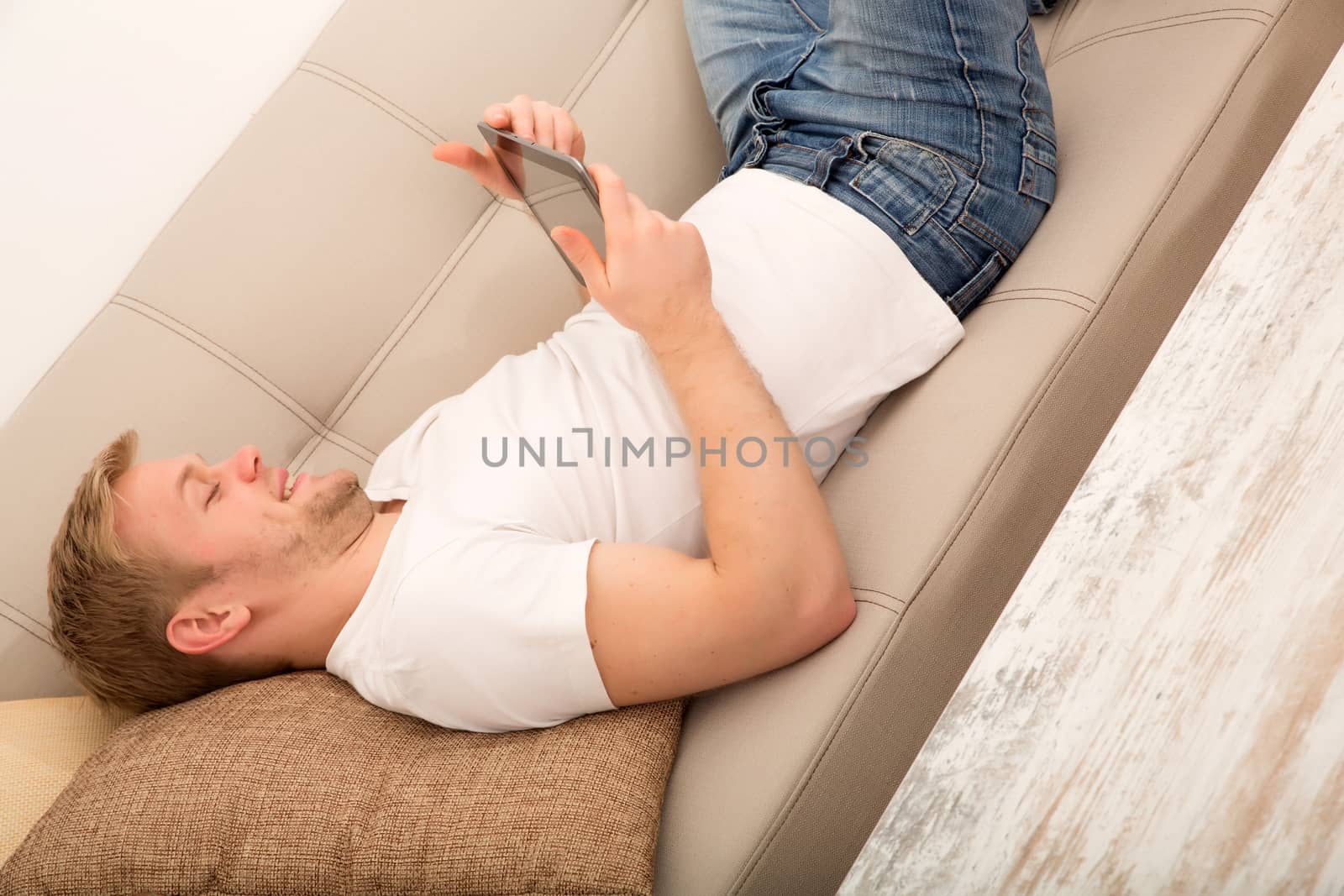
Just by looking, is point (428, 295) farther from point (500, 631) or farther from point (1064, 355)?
point (1064, 355)

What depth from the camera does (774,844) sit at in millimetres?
854

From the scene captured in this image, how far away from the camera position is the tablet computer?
100cm

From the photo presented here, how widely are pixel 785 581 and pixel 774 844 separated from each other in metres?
0.24

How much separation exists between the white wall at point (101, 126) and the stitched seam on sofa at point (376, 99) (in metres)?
0.35

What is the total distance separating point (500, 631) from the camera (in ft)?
3.06

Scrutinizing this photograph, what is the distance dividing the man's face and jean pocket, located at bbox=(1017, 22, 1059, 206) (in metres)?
0.93

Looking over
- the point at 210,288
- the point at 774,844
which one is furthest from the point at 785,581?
the point at 210,288

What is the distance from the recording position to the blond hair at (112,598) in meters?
1.07

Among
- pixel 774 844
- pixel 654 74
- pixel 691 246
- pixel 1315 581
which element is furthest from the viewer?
pixel 654 74

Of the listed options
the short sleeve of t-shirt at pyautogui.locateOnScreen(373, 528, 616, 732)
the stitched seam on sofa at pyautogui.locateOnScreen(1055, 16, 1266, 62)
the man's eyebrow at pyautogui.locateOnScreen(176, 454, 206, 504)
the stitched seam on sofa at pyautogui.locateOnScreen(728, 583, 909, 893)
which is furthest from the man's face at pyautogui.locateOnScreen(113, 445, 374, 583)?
the stitched seam on sofa at pyautogui.locateOnScreen(1055, 16, 1266, 62)

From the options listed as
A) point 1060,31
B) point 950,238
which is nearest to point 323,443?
point 950,238

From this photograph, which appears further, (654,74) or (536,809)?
(654,74)

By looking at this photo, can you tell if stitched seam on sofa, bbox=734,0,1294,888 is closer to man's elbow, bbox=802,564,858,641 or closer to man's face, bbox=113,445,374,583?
man's elbow, bbox=802,564,858,641

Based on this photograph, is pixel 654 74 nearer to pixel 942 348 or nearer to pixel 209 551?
pixel 942 348
